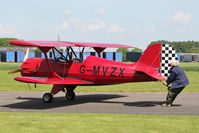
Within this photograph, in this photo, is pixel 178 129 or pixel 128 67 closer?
pixel 178 129

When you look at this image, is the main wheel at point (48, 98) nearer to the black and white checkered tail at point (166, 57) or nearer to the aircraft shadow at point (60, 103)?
the aircraft shadow at point (60, 103)

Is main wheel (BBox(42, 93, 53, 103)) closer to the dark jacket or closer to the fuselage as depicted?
the fuselage

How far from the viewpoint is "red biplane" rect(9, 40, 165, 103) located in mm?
14039

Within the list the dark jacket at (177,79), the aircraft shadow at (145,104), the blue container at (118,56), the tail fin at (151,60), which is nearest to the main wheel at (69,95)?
the aircraft shadow at (145,104)

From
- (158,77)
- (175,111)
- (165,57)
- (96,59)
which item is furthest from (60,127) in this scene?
(165,57)

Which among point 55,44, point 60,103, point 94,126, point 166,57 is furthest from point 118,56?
point 94,126

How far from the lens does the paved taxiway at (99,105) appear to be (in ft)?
41.0

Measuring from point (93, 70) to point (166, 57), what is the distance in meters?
3.88

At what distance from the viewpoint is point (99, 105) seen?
14352mm

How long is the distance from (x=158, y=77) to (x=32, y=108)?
215 inches

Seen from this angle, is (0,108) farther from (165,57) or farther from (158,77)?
(165,57)

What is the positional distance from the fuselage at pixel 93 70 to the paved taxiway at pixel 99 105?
1.17 meters

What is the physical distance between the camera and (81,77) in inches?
601

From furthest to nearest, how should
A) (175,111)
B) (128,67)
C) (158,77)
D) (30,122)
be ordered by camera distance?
(128,67), (158,77), (175,111), (30,122)
